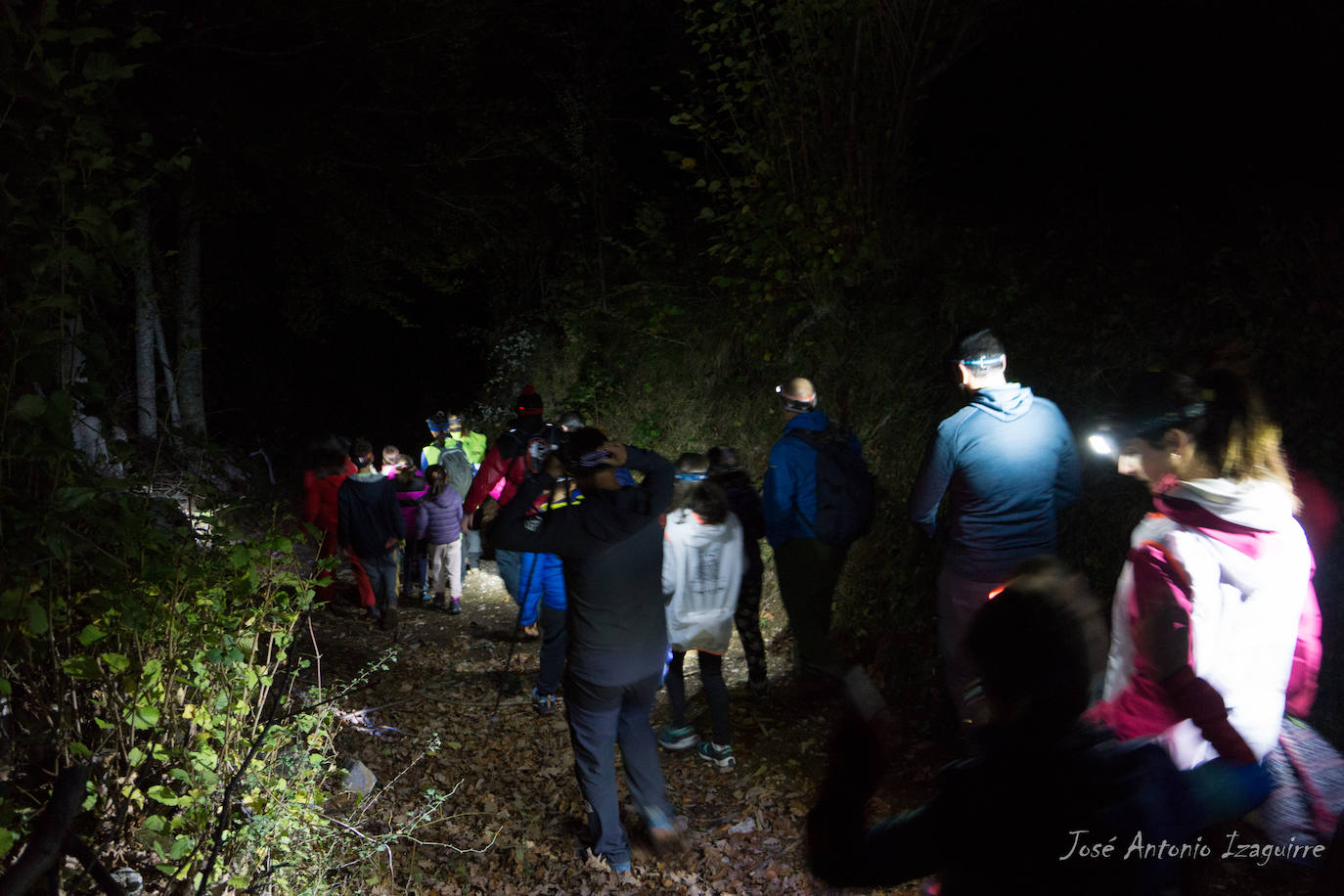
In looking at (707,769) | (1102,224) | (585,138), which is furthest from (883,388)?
(585,138)

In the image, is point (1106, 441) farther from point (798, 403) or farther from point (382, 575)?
point (382, 575)

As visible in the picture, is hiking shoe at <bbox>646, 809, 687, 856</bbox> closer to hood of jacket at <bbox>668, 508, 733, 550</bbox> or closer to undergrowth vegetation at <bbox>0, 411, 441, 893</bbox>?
undergrowth vegetation at <bbox>0, 411, 441, 893</bbox>

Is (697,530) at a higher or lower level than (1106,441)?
lower

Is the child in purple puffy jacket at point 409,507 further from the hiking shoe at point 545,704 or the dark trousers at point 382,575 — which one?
the hiking shoe at point 545,704

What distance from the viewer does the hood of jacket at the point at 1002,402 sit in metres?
4.15

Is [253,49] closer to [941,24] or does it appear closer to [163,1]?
[163,1]

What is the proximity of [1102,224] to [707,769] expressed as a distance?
201 inches

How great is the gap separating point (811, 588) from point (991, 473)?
193 cm

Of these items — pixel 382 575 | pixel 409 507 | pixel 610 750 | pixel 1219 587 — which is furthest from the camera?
pixel 409 507

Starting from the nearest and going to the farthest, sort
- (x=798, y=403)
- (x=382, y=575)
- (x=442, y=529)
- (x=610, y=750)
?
(x=610, y=750) → (x=798, y=403) → (x=382, y=575) → (x=442, y=529)

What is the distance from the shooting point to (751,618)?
634cm

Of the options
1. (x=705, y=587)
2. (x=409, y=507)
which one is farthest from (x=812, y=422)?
(x=409, y=507)

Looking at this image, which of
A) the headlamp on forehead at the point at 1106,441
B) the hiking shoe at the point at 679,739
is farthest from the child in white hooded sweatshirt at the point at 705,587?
the headlamp on forehead at the point at 1106,441

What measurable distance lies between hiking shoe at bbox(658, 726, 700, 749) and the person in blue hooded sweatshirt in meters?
2.11
